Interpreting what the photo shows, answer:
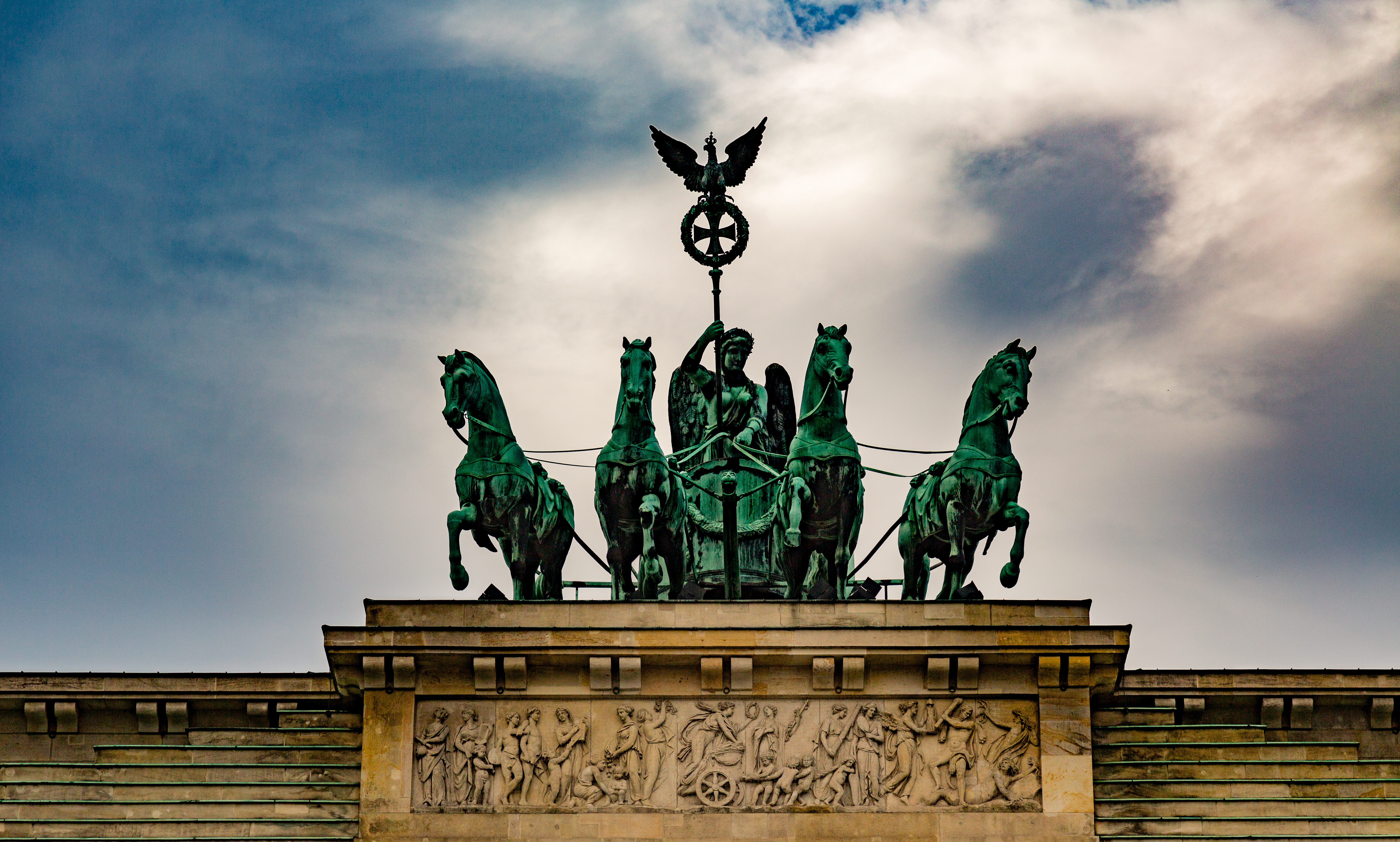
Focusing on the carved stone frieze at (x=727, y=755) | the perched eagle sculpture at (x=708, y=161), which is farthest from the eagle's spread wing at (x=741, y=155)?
the carved stone frieze at (x=727, y=755)

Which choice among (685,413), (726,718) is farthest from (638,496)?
(685,413)

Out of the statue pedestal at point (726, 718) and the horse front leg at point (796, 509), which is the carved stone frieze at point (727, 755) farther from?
the horse front leg at point (796, 509)

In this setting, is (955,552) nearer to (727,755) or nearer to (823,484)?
(823,484)

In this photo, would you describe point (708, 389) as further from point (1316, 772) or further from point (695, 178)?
point (1316, 772)

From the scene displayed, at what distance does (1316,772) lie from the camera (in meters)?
28.6

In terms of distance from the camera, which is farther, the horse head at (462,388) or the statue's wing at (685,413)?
the statue's wing at (685,413)

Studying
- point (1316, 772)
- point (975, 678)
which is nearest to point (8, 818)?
point (975, 678)

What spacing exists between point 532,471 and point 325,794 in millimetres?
3819

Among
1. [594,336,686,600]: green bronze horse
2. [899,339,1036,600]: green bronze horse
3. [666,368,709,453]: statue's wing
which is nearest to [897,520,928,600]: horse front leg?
[899,339,1036,600]: green bronze horse

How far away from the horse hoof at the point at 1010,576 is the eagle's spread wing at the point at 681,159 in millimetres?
6428

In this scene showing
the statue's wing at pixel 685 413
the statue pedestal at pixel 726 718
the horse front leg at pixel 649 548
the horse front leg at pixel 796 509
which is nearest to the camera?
the statue pedestal at pixel 726 718

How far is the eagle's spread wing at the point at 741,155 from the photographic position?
109ft

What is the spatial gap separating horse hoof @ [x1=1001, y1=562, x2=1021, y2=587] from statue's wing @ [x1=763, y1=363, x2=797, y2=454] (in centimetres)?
495

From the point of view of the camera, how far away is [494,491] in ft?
Result: 96.4
